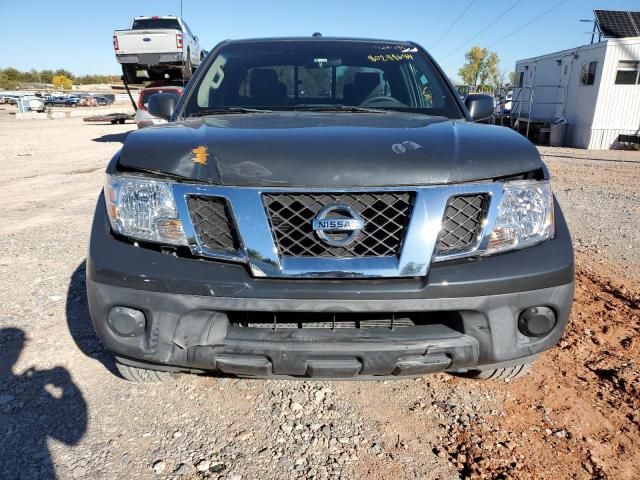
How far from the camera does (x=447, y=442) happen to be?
6.97 ft

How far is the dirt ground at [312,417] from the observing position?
6.47 feet

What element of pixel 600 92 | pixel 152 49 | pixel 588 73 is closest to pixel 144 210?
pixel 152 49

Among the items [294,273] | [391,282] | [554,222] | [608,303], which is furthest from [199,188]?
[608,303]

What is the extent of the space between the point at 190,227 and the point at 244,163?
0.31 meters

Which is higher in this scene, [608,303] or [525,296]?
[525,296]

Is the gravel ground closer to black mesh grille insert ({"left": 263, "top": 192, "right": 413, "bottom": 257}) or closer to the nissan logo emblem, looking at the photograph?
black mesh grille insert ({"left": 263, "top": 192, "right": 413, "bottom": 257})

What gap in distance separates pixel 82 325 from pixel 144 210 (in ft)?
5.53

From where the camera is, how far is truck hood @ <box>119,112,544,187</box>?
1.81 meters

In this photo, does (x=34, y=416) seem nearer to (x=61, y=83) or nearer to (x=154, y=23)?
(x=154, y=23)

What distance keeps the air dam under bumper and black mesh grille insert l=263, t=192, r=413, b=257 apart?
0.63ft

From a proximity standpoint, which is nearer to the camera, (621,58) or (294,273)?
(294,273)

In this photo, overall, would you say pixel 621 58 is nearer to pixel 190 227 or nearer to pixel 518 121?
pixel 518 121

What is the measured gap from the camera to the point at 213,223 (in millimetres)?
1840

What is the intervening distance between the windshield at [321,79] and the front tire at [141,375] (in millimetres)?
1466
